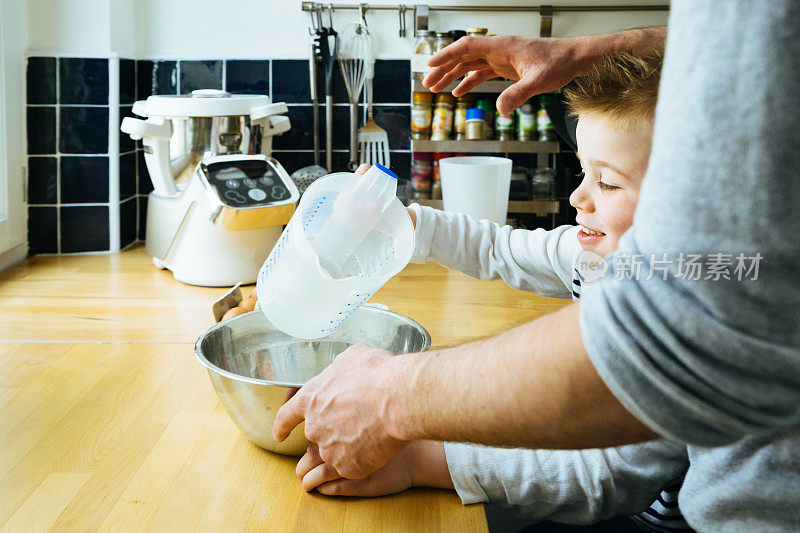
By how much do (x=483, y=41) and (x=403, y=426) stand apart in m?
0.62

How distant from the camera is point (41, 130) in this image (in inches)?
64.8

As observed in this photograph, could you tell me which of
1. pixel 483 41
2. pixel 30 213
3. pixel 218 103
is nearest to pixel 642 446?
pixel 483 41

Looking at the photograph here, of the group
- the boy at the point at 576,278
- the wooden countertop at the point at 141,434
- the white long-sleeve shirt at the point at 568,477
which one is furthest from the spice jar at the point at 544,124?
the white long-sleeve shirt at the point at 568,477

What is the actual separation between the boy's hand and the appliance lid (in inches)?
40.1

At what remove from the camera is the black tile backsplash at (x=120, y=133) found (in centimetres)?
166

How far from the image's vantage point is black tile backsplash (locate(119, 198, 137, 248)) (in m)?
1.77

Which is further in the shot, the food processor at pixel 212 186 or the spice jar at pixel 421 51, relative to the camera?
the spice jar at pixel 421 51

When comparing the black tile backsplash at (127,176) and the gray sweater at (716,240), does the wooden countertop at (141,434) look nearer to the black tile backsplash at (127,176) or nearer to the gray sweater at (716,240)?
the gray sweater at (716,240)

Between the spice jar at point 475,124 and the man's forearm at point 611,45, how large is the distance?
80 cm

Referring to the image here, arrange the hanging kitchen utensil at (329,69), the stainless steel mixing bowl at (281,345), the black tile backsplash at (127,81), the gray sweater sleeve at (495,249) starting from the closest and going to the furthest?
the stainless steel mixing bowl at (281,345)
the gray sweater sleeve at (495,249)
the black tile backsplash at (127,81)
the hanging kitchen utensil at (329,69)

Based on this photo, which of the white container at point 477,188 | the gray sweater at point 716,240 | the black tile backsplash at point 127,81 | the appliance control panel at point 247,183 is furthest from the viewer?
the black tile backsplash at point 127,81

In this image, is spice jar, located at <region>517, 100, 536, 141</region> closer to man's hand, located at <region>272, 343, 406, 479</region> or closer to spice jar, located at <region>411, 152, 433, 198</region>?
spice jar, located at <region>411, 152, 433, 198</region>

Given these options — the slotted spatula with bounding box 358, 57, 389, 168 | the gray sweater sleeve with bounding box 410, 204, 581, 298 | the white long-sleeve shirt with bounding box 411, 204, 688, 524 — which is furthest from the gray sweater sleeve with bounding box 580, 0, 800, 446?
the slotted spatula with bounding box 358, 57, 389, 168

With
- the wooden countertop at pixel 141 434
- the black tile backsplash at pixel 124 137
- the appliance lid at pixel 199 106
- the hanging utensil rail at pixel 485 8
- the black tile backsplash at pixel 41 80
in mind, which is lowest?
the wooden countertop at pixel 141 434
